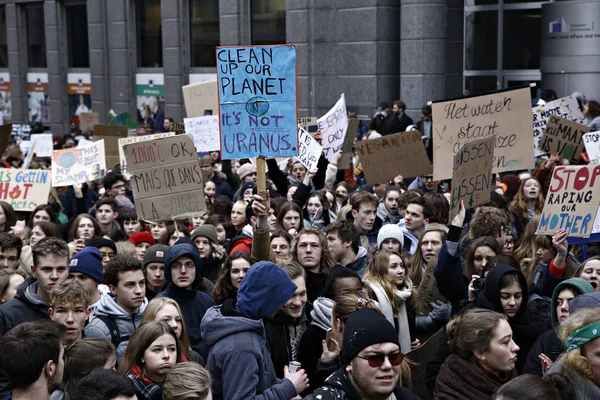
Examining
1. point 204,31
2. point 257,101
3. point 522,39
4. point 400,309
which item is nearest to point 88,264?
point 257,101

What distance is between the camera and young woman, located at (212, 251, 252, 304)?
21.2ft

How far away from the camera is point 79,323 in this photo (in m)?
5.84

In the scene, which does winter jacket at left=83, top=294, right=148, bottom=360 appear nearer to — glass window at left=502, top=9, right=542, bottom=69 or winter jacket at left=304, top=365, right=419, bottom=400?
winter jacket at left=304, top=365, right=419, bottom=400

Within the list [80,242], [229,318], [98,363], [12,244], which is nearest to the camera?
[98,363]

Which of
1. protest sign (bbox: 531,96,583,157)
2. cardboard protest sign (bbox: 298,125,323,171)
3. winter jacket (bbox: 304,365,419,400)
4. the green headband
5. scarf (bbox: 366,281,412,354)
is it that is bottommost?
scarf (bbox: 366,281,412,354)

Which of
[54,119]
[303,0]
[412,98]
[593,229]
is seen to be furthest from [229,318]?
[54,119]

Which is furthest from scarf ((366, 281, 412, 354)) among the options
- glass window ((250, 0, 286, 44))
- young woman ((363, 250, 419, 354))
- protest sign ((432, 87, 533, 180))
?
glass window ((250, 0, 286, 44))

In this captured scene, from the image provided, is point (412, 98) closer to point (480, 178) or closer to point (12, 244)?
point (480, 178)

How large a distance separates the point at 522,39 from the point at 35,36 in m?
18.5

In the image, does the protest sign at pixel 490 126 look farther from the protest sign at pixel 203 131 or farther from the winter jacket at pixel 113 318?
the protest sign at pixel 203 131

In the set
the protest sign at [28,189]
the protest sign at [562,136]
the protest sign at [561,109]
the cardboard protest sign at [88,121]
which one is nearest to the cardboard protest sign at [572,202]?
the protest sign at [562,136]

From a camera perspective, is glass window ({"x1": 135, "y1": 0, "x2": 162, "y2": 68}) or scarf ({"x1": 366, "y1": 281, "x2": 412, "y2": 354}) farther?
glass window ({"x1": 135, "y1": 0, "x2": 162, "y2": 68})

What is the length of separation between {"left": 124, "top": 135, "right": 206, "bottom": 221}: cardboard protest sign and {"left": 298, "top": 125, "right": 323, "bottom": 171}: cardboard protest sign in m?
2.07

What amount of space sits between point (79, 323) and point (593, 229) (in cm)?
441
